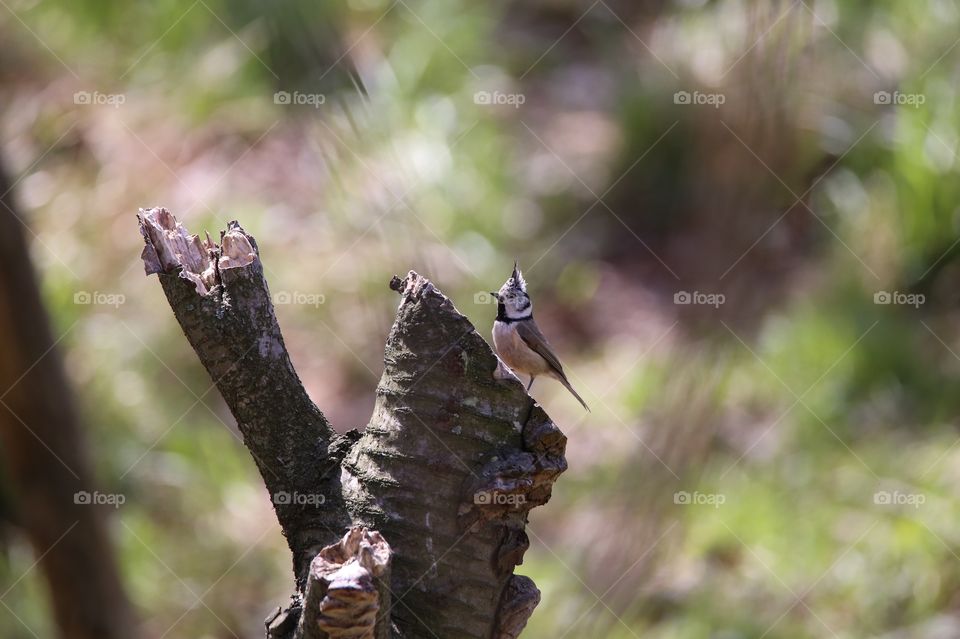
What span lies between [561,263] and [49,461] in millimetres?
4951

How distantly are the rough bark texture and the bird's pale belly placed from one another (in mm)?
1628

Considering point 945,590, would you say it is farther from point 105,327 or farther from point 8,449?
point 105,327

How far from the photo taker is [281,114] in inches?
326

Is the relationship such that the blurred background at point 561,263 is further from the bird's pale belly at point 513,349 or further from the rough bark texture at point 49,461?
the bird's pale belly at point 513,349

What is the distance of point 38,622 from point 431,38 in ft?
18.7

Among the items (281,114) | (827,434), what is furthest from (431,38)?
(827,434)

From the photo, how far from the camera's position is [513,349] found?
3895 millimetres

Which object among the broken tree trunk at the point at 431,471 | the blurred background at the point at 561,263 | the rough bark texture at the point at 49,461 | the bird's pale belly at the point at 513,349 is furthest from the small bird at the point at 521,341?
the broken tree trunk at the point at 431,471

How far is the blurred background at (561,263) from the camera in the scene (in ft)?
18.4

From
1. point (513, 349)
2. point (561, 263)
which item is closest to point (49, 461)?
point (513, 349)

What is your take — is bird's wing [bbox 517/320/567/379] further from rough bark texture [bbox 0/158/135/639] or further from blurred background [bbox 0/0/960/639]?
rough bark texture [bbox 0/158/135/639]

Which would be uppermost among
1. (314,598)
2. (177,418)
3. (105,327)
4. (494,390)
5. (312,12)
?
(105,327)

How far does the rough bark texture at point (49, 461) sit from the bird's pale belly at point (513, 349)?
163 cm

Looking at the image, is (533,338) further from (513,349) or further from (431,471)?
(431,471)
